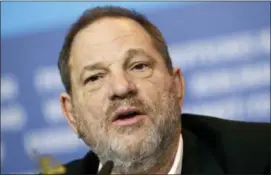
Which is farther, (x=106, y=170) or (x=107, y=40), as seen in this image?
(x=107, y=40)

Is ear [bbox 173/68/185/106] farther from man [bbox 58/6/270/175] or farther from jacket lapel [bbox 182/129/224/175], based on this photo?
jacket lapel [bbox 182/129/224/175]

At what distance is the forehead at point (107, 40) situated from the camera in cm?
133

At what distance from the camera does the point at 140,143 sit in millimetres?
1253

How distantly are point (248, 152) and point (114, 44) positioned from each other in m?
0.49

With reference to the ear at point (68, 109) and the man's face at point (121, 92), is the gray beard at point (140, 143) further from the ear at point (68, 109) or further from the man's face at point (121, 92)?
the ear at point (68, 109)

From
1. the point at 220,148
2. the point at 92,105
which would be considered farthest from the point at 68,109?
the point at 220,148

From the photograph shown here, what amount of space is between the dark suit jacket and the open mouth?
263mm

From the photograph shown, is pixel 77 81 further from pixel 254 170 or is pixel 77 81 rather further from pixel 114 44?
pixel 254 170

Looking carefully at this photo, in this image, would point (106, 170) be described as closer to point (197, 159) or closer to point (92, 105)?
point (92, 105)

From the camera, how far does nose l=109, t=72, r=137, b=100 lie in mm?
1220

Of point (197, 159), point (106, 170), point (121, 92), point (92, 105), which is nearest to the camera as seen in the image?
point (106, 170)

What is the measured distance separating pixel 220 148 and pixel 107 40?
455 mm

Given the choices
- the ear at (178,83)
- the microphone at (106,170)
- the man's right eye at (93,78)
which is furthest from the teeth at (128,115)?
the microphone at (106,170)

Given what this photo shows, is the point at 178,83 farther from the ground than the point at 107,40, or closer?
closer
